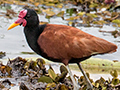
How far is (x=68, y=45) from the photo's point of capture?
14.3 ft

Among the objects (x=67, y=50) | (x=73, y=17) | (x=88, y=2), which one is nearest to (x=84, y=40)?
(x=67, y=50)

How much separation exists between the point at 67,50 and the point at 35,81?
0.89 metres

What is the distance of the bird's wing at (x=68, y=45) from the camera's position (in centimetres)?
434

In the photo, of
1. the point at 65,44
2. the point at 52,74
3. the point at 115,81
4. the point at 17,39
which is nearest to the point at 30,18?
the point at 65,44

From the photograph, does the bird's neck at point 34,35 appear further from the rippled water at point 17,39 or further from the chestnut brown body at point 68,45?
the rippled water at point 17,39

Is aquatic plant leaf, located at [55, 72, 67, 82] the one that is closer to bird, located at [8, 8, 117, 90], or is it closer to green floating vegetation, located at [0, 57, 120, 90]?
green floating vegetation, located at [0, 57, 120, 90]

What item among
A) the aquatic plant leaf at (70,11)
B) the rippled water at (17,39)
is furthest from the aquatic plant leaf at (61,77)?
the aquatic plant leaf at (70,11)

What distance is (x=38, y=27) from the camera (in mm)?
4516

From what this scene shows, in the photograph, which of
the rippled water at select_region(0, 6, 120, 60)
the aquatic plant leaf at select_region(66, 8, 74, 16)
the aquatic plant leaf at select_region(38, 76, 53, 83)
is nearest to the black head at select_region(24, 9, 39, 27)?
the aquatic plant leaf at select_region(38, 76, 53, 83)

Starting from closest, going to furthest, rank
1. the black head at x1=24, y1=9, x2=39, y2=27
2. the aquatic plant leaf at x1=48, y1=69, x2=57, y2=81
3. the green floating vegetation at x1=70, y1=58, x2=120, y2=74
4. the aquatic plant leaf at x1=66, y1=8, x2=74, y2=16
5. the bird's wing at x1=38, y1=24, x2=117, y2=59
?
the bird's wing at x1=38, y1=24, x2=117, y2=59 → the black head at x1=24, y1=9, x2=39, y2=27 → the aquatic plant leaf at x1=48, y1=69, x2=57, y2=81 → the green floating vegetation at x1=70, y1=58, x2=120, y2=74 → the aquatic plant leaf at x1=66, y1=8, x2=74, y2=16

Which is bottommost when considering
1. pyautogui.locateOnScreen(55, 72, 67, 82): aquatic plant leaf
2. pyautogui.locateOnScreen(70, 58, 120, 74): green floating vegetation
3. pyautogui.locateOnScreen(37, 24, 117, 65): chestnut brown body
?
pyautogui.locateOnScreen(70, 58, 120, 74): green floating vegetation

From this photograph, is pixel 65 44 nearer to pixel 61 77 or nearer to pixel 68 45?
pixel 68 45

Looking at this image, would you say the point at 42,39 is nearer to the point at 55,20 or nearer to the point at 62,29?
the point at 62,29

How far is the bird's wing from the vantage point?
4.34 meters
